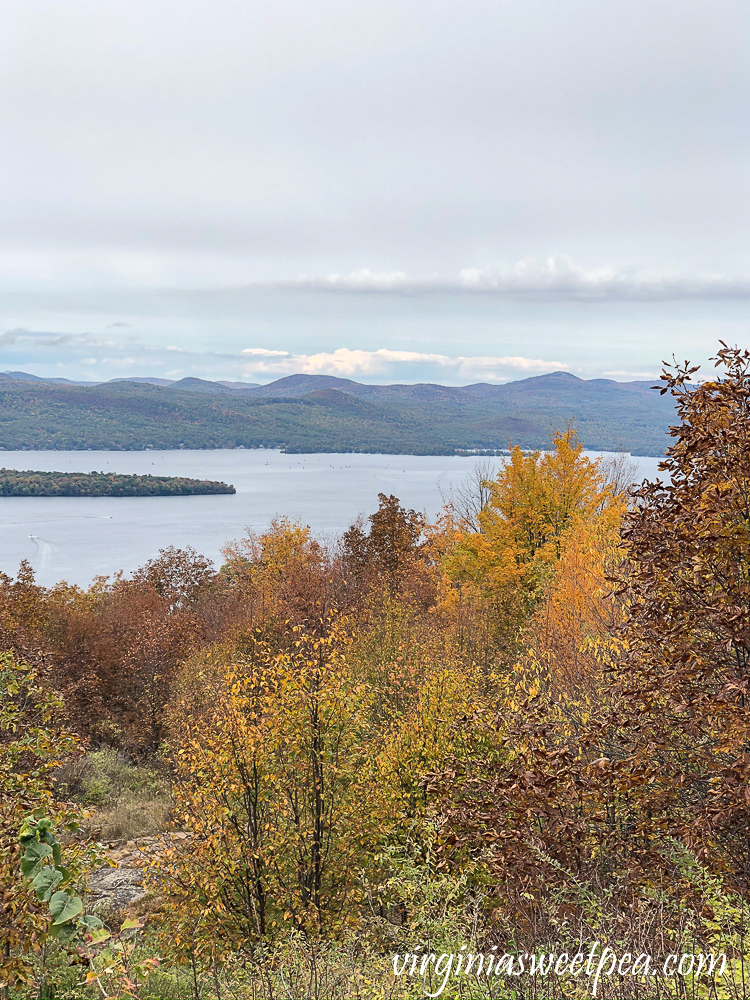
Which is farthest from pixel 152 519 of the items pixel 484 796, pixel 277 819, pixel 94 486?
pixel 484 796

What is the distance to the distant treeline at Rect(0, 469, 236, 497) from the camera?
157875mm

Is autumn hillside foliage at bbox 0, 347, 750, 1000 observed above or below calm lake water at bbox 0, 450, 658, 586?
above

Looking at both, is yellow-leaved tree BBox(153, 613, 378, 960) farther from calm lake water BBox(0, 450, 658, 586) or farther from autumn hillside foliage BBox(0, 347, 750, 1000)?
calm lake water BBox(0, 450, 658, 586)

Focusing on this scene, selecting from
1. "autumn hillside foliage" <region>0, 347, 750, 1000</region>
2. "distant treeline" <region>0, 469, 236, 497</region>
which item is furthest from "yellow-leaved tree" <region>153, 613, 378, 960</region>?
"distant treeline" <region>0, 469, 236, 497</region>

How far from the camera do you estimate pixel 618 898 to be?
22.3ft

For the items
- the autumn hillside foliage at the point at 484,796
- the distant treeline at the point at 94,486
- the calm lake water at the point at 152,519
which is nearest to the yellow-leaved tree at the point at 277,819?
the autumn hillside foliage at the point at 484,796

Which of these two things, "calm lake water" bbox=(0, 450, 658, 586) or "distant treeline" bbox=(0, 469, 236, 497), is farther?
"distant treeline" bbox=(0, 469, 236, 497)

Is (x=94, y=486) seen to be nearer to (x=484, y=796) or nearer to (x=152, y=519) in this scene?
(x=152, y=519)

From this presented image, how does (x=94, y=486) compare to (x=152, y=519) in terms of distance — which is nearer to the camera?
(x=152, y=519)

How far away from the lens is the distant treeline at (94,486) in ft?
518

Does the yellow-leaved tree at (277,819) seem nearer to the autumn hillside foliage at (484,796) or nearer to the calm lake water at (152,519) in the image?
the autumn hillside foliage at (484,796)

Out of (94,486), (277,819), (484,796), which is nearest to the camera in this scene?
(484,796)

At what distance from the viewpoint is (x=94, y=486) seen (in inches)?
6373

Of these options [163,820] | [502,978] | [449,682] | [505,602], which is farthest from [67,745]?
[505,602]
